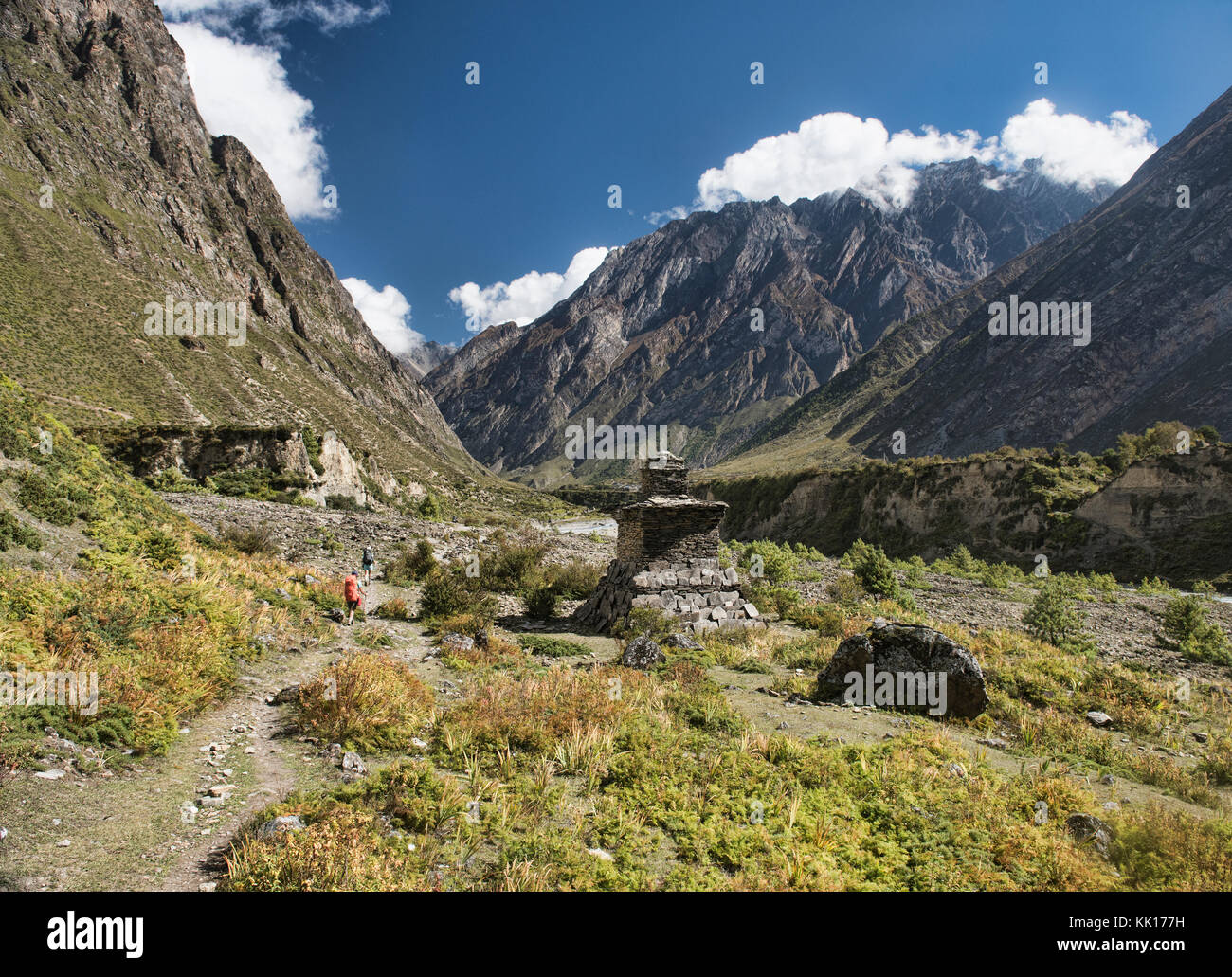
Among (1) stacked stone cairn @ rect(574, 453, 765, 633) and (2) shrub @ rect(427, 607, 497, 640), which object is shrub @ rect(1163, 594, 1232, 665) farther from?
(2) shrub @ rect(427, 607, 497, 640)

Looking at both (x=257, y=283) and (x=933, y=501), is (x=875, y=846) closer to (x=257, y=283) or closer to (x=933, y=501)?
(x=933, y=501)

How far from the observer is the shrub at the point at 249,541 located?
52.9 ft

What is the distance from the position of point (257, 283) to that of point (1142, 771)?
119 metres

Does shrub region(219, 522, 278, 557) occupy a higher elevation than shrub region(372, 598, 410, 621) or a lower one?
higher

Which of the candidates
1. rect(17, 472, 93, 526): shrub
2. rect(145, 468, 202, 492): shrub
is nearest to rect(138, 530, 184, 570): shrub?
rect(17, 472, 93, 526): shrub

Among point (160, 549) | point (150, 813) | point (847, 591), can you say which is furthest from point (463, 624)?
point (847, 591)

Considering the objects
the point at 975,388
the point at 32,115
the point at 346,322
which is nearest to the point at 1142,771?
the point at 32,115

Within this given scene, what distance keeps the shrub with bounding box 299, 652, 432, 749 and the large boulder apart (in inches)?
261

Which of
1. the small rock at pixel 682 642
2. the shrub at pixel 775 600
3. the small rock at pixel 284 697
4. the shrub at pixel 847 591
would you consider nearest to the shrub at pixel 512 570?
the shrub at pixel 775 600

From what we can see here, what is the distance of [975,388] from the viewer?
114000 mm

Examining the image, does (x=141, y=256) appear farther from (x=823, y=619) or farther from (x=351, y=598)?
(x=823, y=619)

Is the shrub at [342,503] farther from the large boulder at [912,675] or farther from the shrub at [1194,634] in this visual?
the shrub at [1194,634]

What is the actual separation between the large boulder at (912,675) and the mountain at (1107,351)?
307 ft

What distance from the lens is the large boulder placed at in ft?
28.9
